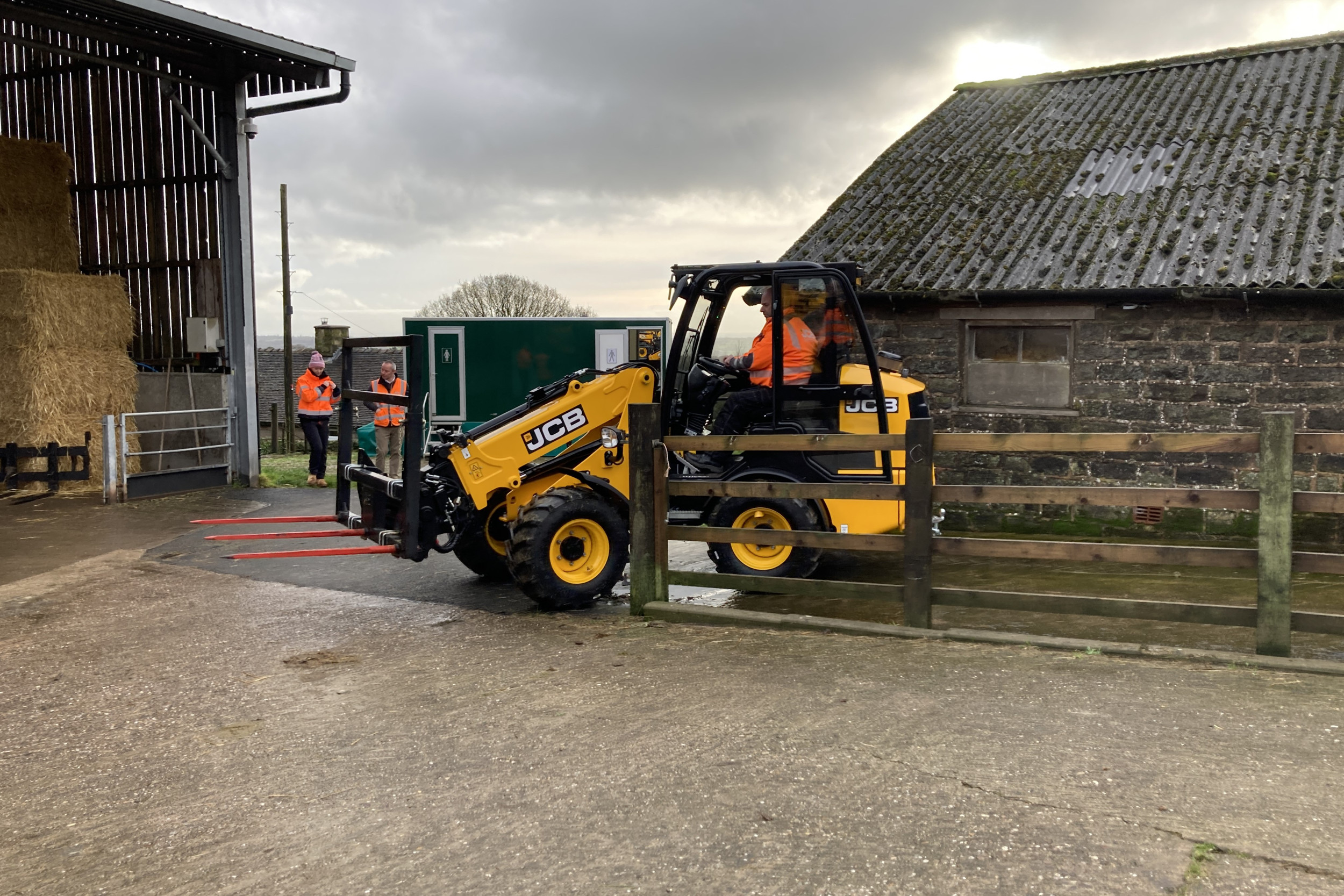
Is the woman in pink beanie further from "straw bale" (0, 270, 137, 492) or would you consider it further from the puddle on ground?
the puddle on ground

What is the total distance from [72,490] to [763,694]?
11.6 meters

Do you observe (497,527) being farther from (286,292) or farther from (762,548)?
(286,292)

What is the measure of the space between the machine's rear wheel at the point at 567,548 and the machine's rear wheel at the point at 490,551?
0.85m

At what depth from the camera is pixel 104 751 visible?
461 centimetres

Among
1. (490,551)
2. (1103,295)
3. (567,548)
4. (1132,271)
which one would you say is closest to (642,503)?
(567,548)

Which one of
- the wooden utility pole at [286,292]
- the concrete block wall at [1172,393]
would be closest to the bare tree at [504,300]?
the wooden utility pole at [286,292]

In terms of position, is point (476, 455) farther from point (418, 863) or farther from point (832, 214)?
point (832, 214)

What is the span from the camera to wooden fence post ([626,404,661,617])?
682 cm

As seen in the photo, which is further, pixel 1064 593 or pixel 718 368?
pixel 718 368

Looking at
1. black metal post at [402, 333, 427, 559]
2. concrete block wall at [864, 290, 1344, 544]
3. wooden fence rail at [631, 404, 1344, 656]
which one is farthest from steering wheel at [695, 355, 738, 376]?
concrete block wall at [864, 290, 1344, 544]

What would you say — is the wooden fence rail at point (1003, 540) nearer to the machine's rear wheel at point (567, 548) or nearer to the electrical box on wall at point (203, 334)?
the machine's rear wheel at point (567, 548)

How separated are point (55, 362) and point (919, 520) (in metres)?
11.7

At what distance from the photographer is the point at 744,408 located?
8352 millimetres

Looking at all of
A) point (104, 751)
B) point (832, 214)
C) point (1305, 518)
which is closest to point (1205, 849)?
point (104, 751)
